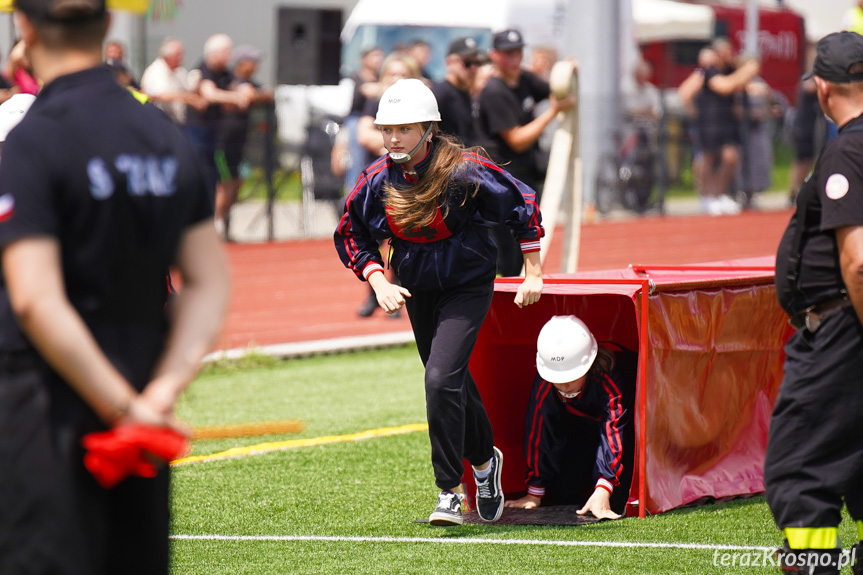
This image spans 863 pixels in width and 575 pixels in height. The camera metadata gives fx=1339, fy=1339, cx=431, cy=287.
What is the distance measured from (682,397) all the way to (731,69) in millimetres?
15676

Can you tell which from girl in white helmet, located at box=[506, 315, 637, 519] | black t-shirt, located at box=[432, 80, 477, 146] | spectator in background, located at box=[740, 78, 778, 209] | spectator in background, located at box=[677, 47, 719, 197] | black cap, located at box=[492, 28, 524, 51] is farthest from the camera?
spectator in background, located at box=[740, 78, 778, 209]

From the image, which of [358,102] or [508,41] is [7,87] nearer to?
[358,102]

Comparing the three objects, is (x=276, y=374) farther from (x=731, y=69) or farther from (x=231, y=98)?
(x=731, y=69)

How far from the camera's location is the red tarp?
568 cm

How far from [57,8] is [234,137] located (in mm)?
14925

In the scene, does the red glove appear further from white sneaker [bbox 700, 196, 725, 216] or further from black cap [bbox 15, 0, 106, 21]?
white sneaker [bbox 700, 196, 725, 216]

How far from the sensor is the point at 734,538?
5.33 m

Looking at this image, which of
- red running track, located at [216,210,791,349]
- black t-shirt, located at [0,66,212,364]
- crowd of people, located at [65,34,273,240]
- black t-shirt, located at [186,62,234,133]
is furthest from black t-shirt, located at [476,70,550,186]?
black t-shirt, located at [186,62,234,133]

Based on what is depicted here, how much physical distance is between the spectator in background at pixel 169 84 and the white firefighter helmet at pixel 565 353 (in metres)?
10.9

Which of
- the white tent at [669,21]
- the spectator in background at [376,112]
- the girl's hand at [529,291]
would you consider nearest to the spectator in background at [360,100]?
the spectator in background at [376,112]

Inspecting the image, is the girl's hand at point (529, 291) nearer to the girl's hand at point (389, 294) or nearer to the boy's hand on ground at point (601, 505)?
the girl's hand at point (389, 294)

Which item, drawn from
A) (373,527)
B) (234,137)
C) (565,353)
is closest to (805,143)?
(234,137)

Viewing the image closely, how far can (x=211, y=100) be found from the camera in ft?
54.1

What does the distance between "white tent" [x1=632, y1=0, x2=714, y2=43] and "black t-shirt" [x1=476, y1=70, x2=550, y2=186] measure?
22705 millimetres
